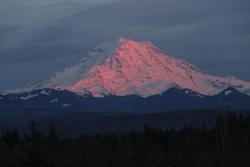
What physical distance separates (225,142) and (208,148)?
350 centimetres

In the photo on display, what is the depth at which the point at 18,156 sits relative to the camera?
81.6 metres

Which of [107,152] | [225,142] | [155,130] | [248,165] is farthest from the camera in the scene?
[155,130]

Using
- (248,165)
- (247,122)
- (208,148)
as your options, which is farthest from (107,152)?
(247,122)

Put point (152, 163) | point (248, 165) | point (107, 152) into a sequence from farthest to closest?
point (107, 152)
point (152, 163)
point (248, 165)

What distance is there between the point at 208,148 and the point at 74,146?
1440cm

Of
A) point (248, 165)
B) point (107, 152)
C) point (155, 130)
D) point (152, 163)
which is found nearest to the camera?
point (248, 165)

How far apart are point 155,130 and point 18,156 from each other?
1660 inches

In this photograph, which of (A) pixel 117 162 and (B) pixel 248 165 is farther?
(A) pixel 117 162

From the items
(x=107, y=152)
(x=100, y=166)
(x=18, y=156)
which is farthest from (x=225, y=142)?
(x=18, y=156)

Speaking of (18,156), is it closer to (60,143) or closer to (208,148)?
(60,143)

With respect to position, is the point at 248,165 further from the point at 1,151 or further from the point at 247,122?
the point at 247,122

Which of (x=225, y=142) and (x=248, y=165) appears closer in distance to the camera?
(x=248, y=165)

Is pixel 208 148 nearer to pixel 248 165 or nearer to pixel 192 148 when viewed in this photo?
pixel 192 148

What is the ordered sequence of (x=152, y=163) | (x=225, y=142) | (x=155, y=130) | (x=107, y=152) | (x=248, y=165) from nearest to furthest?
(x=248, y=165) → (x=152, y=163) → (x=107, y=152) → (x=225, y=142) → (x=155, y=130)
